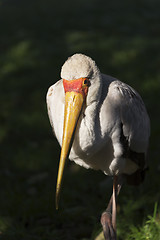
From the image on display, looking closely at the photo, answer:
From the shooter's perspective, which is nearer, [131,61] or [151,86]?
[151,86]

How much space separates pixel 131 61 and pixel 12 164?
3293mm

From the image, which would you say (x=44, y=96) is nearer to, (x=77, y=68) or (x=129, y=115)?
(x=129, y=115)

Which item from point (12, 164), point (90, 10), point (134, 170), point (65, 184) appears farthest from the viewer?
point (90, 10)

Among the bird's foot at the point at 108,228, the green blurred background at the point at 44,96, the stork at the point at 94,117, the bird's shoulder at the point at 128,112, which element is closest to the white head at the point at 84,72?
the stork at the point at 94,117

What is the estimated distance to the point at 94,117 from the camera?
259 centimetres

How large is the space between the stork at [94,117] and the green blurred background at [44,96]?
0.79 meters

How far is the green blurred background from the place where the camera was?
3.77m

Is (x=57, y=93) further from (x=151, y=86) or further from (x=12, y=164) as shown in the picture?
(x=151, y=86)

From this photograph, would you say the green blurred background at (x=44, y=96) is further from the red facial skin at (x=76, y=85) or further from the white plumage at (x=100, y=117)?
the red facial skin at (x=76, y=85)

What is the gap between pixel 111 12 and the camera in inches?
398

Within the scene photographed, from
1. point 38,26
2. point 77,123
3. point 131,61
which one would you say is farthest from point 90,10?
point 77,123

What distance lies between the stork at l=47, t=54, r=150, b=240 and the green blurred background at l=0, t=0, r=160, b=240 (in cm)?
79

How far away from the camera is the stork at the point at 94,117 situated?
8.23 ft

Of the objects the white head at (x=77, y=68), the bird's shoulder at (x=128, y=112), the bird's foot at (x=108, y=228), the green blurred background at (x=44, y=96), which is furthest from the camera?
the green blurred background at (x=44, y=96)
